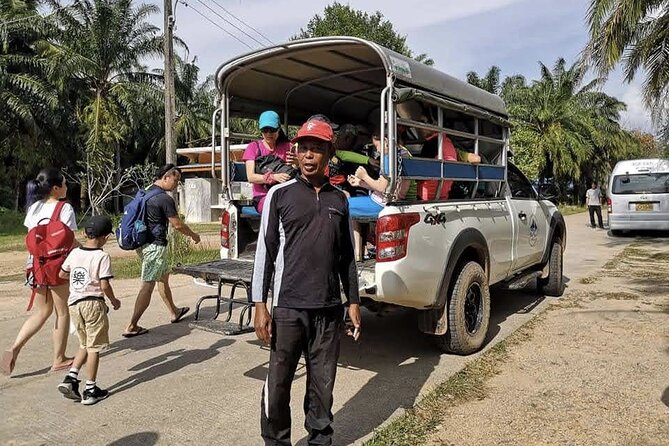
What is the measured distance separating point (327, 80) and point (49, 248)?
3094 millimetres

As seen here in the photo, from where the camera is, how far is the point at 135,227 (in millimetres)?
5582

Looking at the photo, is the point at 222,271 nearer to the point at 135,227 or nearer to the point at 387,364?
the point at 135,227

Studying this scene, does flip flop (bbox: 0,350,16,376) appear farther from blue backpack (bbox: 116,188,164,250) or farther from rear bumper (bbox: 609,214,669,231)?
rear bumper (bbox: 609,214,669,231)

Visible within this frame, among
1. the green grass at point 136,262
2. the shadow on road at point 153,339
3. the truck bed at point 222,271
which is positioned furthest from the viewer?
the green grass at point 136,262

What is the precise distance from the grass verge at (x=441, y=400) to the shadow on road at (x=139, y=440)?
1288 mm

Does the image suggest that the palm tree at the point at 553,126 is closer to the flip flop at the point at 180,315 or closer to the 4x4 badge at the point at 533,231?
the 4x4 badge at the point at 533,231

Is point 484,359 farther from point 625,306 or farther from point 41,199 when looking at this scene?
point 41,199

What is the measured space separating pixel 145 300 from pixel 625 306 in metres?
5.58

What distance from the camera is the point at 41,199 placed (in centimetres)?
459

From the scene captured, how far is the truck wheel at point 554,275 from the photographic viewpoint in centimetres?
738

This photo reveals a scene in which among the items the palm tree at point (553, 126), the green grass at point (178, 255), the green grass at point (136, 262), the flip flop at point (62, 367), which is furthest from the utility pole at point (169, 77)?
the palm tree at point (553, 126)

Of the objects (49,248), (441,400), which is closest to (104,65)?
(49,248)

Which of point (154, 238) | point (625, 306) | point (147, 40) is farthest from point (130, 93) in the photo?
point (625, 306)

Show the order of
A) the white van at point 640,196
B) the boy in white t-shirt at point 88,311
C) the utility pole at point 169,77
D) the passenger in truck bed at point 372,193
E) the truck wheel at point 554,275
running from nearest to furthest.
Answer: the boy in white t-shirt at point 88,311 < the passenger in truck bed at point 372,193 < the truck wheel at point 554,275 < the utility pole at point 169,77 < the white van at point 640,196
